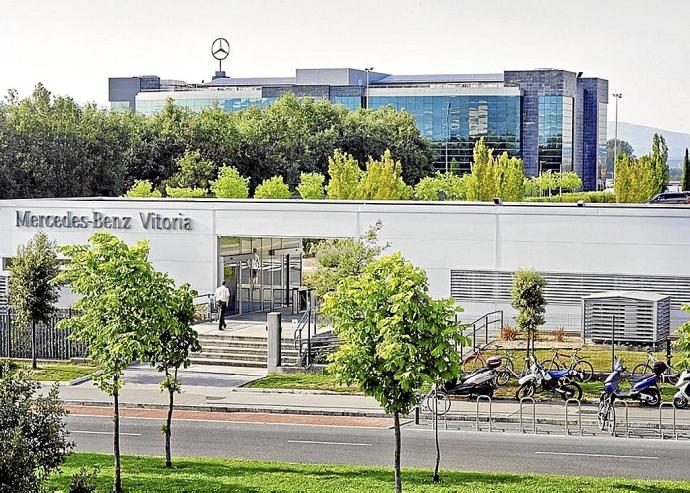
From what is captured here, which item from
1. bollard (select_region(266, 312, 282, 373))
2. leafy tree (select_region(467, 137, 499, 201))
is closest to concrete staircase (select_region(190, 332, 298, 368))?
bollard (select_region(266, 312, 282, 373))

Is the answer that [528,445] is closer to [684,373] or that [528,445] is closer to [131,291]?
[684,373]

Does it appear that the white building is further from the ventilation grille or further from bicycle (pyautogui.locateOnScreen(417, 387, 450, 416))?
bicycle (pyautogui.locateOnScreen(417, 387, 450, 416))

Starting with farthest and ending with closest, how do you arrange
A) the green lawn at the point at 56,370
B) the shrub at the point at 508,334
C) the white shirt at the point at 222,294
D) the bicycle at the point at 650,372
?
the white shirt at the point at 222,294, the shrub at the point at 508,334, the green lawn at the point at 56,370, the bicycle at the point at 650,372

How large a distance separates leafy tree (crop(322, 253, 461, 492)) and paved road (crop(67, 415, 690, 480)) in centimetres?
416

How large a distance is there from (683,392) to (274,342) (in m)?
11.7

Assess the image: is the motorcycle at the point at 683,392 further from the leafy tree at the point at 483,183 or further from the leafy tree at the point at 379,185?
the leafy tree at the point at 483,183

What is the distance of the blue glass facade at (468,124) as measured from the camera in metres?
122

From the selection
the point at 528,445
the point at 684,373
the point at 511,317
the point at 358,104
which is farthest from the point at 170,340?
the point at 358,104

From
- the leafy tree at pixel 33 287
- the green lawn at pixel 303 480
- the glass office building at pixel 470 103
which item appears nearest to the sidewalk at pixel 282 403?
the leafy tree at pixel 33 287

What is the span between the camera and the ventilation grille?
37406mm

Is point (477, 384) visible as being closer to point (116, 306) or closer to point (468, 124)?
point (116, 306)

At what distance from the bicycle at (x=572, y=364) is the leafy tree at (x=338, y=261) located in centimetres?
591

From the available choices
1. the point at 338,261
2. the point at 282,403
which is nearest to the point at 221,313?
the point at 338,261

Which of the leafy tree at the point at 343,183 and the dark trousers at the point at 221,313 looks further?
the leafy tree at the point at 343,183
